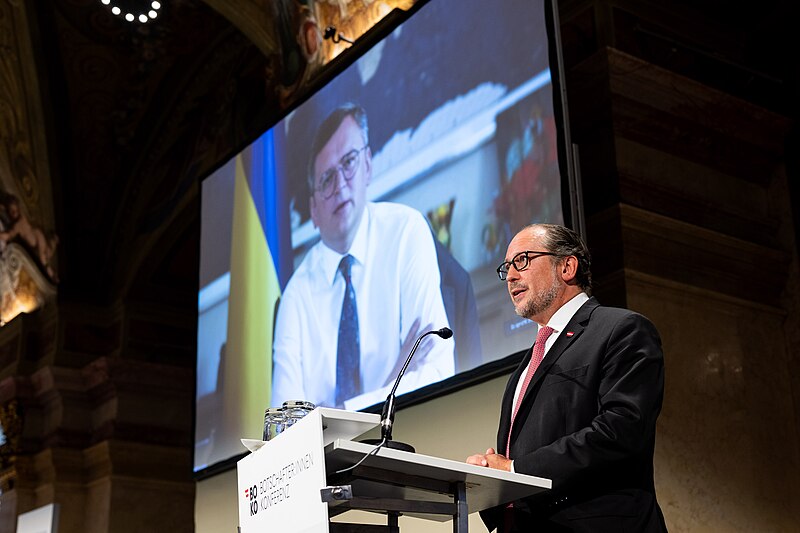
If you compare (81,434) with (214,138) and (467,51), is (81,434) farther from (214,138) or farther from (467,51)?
(467,51)

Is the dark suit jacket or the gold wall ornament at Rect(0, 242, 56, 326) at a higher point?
the gold wall ornament at Rect(0, 242, 56, 326)

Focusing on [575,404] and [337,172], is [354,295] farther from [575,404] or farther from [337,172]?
[575,404]

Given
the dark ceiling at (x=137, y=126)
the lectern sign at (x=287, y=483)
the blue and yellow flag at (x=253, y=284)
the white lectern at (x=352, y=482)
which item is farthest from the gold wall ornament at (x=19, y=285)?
the white lectern at (x=352, y=482)

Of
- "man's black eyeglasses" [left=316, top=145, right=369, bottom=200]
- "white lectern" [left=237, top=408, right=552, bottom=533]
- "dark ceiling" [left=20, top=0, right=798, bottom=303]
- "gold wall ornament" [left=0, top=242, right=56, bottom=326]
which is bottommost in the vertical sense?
"white lectern" [left=237, top=408, right=552, bottom=533]

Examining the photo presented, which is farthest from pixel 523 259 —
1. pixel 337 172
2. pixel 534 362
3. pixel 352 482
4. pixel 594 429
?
pixel 337 172

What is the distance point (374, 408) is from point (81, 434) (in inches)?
238

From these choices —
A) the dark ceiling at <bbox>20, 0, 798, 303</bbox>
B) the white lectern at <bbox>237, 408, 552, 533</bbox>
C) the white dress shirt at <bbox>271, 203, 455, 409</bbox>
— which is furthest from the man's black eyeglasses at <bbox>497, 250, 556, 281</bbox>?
the dark ceiling at <bbox>20, 0, 798, 303</bbox>

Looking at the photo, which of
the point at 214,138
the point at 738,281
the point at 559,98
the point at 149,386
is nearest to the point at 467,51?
the point at 559,98

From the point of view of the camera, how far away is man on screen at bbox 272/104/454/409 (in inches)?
191

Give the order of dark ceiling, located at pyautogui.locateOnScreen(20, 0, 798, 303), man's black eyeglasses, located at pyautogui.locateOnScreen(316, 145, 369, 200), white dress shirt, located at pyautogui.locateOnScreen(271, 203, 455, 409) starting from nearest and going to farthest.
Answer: white dress shirt, located at pyautogui.locateOnScreen(271, 203, 455, 409), man's black eyeglasses, located at pyautogui.locateOnScreen(316, 145, 369, 200), dark ceiling, located at pyautogui.locateOnScreen(20, 0, 798, 303)

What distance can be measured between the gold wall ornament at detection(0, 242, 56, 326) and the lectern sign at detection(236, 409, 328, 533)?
27.2 feet

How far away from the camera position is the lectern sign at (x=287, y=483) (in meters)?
2.21

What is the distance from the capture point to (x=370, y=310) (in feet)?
16.8

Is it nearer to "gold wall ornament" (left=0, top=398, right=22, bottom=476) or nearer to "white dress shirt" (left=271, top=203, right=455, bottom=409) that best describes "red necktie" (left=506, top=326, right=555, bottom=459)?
"white dress shirt" (left=271, top=203, right=455, bottom=409)
